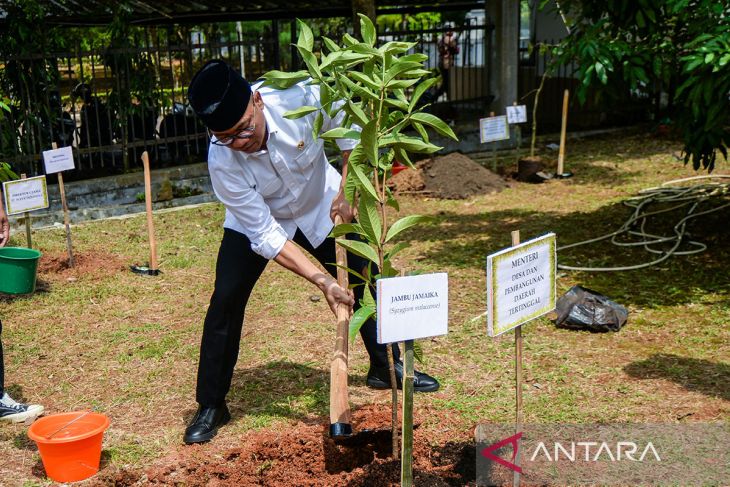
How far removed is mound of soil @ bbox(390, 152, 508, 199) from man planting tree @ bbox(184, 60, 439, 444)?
20.4 feet

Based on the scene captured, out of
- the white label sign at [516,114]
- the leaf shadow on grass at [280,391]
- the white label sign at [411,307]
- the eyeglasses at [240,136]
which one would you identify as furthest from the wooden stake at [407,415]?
the white label sign at [516,114]

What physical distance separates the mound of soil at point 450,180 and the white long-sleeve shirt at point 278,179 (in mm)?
6359

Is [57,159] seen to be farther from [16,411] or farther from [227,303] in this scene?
[227,303]

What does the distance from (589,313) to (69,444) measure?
11.4ft

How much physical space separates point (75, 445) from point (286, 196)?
5.01ft

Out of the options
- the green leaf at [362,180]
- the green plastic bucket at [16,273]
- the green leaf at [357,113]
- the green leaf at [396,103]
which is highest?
the green leaf at [396,103]

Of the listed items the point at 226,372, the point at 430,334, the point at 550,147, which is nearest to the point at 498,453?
the point at 430,334

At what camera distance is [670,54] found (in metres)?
6.68

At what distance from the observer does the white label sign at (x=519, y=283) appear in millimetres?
3033

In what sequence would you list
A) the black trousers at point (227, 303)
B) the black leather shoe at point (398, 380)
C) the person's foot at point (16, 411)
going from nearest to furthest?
the black trousers at point (227, 303)
the person's foot at point (16, 411)
the black leather shoe at point (398, 380)

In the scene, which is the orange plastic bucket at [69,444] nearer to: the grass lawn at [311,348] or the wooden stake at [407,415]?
the grass lawn at [311,348]

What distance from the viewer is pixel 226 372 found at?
168 inches

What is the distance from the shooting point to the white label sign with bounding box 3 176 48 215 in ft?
22.5

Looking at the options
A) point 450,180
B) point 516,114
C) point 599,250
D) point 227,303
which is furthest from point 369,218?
point 516,114
